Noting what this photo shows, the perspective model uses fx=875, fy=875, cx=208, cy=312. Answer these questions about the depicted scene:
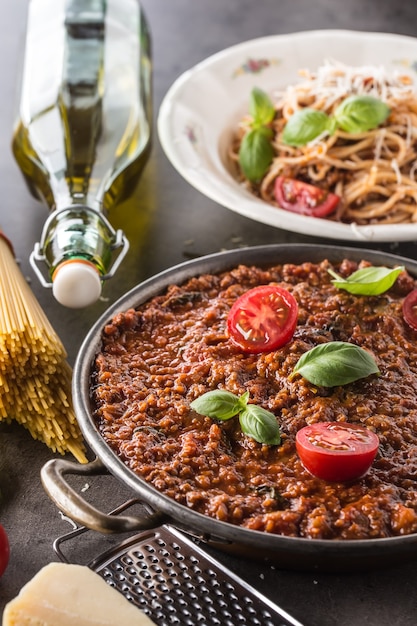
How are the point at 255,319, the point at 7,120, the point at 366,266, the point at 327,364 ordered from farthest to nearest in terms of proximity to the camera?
the point at 7,120 < the point at 366,266 < the point at 255,319 < the point at 327,364

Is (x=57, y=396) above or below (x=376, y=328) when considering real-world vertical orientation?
below

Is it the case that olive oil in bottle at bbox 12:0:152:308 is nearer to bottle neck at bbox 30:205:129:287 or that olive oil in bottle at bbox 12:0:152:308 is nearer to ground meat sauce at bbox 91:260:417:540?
bottle neck at bbox 30:205:129:287

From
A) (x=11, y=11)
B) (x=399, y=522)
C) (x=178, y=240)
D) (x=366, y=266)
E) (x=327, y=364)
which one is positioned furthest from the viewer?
(x=11, y=11)

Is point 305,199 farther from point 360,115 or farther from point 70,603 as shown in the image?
point 70,603

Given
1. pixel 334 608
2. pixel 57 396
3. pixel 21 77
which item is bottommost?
pixel 334 608

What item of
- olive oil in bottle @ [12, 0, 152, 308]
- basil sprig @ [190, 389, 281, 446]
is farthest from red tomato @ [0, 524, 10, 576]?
olive oil in bottle @ [12, 0, 152, 308]

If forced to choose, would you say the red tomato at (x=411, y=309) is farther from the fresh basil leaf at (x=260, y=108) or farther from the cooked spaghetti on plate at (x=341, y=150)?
the fresh basil leaf at (x=260, y=108)

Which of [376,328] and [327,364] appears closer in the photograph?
[327,364]

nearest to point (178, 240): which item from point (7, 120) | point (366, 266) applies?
point (366, 266)

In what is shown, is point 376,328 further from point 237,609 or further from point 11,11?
point 11,11
